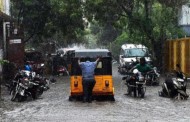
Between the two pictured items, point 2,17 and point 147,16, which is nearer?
point 2,17

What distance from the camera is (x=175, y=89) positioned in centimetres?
1894

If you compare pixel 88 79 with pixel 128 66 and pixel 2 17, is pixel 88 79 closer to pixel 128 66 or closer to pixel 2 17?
pixel 2 17

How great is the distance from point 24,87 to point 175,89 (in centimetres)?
553

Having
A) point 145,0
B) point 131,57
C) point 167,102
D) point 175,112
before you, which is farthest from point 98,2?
point 175,112

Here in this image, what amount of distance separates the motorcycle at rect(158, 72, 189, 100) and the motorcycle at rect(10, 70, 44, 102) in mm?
4918

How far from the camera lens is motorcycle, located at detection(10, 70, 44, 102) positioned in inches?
737

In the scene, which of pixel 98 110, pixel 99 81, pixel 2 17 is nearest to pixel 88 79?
pixel 99 81

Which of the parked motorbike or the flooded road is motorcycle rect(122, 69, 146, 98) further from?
the parked motorbike

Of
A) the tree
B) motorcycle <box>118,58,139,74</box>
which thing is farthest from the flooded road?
the tree

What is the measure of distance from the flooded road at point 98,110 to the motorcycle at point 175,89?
38 cm

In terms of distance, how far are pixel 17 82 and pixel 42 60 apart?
17.1 m

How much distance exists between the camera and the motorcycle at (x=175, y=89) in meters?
18.8

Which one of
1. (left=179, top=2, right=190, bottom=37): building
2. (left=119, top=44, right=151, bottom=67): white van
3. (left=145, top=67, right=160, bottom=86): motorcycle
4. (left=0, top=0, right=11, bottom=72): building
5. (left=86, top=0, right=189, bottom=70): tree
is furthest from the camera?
(left=179, top=2, right=190, bottom=37): building

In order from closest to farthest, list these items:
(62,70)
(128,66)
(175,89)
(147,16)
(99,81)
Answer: (99,81), (175,89), (147,16), (128,66), (62,70)
